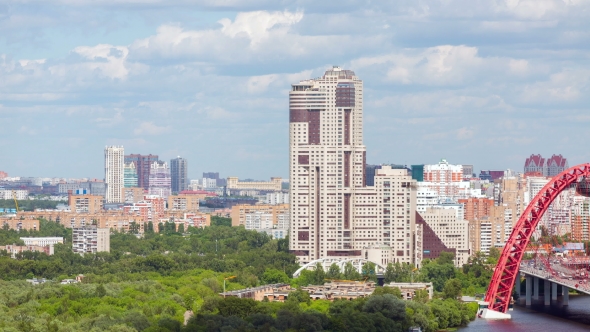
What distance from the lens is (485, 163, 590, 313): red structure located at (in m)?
68.9

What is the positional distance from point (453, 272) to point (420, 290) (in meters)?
16.0

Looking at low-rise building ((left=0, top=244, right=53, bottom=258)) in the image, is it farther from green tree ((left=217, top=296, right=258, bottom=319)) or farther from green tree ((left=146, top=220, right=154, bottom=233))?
green tree ((left=217, top=296, right=258, bottom=319))

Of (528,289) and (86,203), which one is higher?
(86,203)

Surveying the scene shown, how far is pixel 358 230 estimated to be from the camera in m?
97.8

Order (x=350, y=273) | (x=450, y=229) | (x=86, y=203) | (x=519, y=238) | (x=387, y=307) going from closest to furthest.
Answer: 1. (x=387, y=307)
2. (x=519, y=238)
3. (x=350, y=273)
4. (x=450, y=229)
5. (x=86, y=203)

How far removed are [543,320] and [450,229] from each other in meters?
37.2

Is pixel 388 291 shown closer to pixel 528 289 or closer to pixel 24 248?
pixel 528 289

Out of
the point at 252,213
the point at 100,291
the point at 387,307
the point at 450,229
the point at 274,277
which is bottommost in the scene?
the point at 274,277

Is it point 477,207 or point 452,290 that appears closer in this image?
point 452,290

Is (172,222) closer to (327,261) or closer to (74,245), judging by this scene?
(74,245)

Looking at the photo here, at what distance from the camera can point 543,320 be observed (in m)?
67.3

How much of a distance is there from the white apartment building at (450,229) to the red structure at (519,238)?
31857mm

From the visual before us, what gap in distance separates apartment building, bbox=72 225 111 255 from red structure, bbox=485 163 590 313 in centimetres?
4949

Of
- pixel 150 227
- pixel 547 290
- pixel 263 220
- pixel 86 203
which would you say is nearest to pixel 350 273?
pixel 547 290
